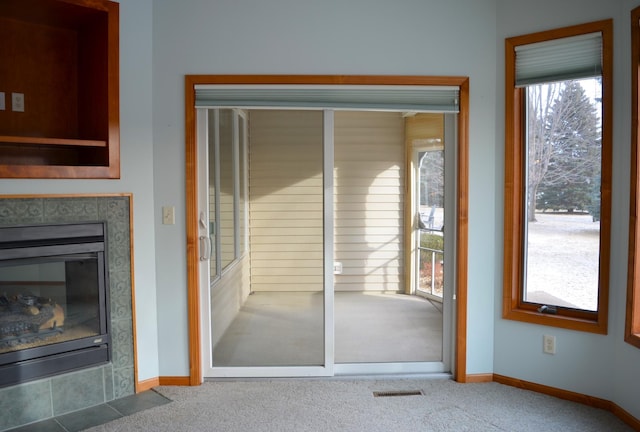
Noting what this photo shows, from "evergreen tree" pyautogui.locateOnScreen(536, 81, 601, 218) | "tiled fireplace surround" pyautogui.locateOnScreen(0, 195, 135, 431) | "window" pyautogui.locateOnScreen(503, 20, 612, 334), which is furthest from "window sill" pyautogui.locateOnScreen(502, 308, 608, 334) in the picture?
"tiled fireplace surround" pyautogui.locateOnScreen(0, 195, 135, 431)

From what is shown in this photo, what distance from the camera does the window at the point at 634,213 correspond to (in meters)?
2.74

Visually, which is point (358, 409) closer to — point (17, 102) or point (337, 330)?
point (337, 330)

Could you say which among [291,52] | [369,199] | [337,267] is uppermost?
[291,52]

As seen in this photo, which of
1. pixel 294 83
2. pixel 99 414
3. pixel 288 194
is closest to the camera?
pixel 99 414

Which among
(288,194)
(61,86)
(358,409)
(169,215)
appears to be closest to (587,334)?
(358,409)

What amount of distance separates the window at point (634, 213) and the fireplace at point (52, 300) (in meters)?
3.12

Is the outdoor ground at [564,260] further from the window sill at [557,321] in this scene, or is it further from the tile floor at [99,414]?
the tile floor at [99,414]

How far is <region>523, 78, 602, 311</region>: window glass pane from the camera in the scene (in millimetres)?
3059

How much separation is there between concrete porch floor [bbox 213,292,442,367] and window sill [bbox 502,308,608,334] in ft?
1.73

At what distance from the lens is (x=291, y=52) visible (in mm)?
3299

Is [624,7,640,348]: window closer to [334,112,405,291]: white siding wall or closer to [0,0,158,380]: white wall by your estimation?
[334,112,405,291]: white siding wall

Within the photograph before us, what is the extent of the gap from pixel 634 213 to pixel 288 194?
211 centimetres

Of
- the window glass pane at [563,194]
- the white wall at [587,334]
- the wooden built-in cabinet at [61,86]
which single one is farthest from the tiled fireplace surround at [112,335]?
the window glass pane at [563,194]

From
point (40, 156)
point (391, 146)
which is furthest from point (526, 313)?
point (40, 156)
